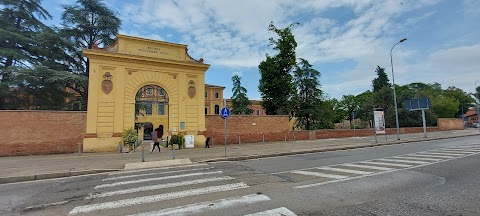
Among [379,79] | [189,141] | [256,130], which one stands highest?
[379,79]

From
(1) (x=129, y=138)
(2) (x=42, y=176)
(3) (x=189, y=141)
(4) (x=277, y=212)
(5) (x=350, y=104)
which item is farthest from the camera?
(5) (x=350, y=104)

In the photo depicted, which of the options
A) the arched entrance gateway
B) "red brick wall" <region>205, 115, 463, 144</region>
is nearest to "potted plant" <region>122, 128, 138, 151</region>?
the arched entrance gateway

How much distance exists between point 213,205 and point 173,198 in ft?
3.82

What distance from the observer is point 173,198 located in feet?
17.8

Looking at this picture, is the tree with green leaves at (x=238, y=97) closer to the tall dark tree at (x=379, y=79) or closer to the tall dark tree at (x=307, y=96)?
the tall dark tree at (x=307, y=96)

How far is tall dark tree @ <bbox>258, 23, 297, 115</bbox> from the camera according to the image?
29.2 m

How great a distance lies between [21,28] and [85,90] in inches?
352

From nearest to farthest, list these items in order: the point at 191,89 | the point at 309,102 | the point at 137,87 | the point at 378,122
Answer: the point at 137,87, the point at 191,89, the point at 378,122, the point at 309,102

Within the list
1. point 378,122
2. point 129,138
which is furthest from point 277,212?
point 378,122

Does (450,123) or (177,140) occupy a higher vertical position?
(450,123)

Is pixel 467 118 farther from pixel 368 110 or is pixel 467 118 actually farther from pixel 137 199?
pixel 137 199

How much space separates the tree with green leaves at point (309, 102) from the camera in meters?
33.5

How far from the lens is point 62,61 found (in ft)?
78.2

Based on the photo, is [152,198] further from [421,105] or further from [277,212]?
[421,105]
